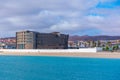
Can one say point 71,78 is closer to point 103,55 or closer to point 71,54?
point 103,55

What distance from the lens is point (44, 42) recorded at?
129m

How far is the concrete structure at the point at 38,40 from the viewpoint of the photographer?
126 meters

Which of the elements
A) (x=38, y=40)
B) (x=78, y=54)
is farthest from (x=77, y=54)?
(x=38, y=40)

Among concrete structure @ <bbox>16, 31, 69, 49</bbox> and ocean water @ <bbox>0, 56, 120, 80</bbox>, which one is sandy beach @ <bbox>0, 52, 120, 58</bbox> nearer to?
concrete structure @ <bbox>16, 31, 69, 49</bbox>

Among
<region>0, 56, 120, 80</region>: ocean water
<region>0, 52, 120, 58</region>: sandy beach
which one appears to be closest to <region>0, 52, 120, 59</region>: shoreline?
<region>0, 52, 120, 58</region>: sandy beach

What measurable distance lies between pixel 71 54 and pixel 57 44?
99.3 ft

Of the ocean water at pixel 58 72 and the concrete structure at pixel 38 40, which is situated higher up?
the concrete structure at pixel 38 40

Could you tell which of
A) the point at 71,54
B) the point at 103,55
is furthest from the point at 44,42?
the point at 103,55

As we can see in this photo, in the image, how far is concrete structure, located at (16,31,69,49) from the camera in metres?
126

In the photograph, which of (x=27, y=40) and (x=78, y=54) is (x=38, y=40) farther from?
(x=78, y=54)

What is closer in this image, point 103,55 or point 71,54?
point 103,55

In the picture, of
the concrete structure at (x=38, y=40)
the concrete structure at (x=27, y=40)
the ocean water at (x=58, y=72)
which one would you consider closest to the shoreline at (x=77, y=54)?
the concrete structure at (x=27, y=40)

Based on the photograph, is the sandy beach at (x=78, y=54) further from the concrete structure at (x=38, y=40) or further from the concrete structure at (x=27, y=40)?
the concrete structure at (x=38, y=40)

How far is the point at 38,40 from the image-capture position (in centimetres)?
12962
